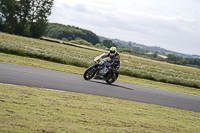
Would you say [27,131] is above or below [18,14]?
below

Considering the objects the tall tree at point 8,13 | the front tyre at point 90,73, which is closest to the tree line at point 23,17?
the tall tree at point 8,13

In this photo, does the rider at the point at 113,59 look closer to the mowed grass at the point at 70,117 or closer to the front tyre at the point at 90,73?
the front tyre at the point at 90,73

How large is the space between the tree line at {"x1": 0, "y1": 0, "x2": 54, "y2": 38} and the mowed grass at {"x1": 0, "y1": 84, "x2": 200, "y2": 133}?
67.1 metres

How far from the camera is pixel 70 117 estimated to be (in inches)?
219

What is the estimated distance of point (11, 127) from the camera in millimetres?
4219

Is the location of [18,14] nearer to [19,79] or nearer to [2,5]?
[2,5]

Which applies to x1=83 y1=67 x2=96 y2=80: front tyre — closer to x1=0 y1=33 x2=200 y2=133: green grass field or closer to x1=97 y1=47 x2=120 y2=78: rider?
x1=97 y1=47 x2=120 y2=78: rider

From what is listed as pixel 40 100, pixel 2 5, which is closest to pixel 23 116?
pixel 40 100

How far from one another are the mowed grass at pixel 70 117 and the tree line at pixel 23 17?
67.1 metres

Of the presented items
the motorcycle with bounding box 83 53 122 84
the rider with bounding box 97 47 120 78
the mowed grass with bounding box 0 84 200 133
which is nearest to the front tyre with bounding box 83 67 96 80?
the motorcycle with bounding box 83 53 122 84

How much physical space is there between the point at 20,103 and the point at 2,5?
71671 millimetres

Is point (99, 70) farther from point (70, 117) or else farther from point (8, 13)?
point (8, 13)

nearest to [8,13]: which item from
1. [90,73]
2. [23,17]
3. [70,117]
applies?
[23,17]

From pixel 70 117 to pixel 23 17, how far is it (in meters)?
72.7
